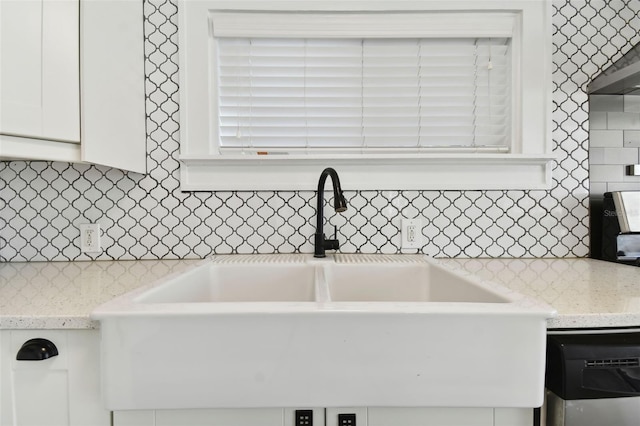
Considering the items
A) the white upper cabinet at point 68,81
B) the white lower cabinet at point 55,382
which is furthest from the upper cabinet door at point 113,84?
the white lower cabinet at point 55,382

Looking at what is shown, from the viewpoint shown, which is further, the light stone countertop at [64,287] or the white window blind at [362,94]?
the white window blind at [362,94]

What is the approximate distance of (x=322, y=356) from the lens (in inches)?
28.1

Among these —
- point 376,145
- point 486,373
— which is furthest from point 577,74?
point 486,373

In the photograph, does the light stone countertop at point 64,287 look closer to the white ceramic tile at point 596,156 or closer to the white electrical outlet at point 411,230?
the white electrical outlet at point 411,230

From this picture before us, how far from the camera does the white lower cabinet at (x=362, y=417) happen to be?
744 mm

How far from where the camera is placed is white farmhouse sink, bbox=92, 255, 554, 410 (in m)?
0.71

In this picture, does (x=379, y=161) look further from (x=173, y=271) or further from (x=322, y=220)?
(x=173, y=271)

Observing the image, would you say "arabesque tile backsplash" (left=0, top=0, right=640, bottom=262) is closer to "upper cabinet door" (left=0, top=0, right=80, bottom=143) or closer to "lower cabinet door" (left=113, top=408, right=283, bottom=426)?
"upper cabinet door" (left=0, top=0, right=80, bottom=143)

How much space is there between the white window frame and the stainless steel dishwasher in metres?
0.81

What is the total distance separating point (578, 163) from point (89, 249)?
2.04m

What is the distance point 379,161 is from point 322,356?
897 millimetres

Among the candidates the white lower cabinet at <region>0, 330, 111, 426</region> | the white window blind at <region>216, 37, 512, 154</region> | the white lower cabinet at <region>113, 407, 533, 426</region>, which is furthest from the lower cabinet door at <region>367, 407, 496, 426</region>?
the white window blind at <region>216, 37, 512, 154</region>

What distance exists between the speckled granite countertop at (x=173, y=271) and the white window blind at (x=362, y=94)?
54cm

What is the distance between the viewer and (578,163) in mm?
1462
